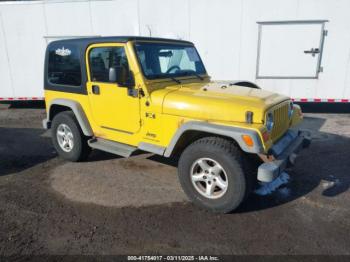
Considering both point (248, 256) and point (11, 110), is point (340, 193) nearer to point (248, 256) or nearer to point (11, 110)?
point (248, 256)

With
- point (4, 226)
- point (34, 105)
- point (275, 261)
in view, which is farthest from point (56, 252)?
point (34, 105)

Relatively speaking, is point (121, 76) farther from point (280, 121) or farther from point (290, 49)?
point (290, 49)

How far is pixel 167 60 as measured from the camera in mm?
4473

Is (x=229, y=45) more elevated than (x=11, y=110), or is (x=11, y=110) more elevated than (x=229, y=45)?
(x=229, y=45)

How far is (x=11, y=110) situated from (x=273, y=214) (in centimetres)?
985

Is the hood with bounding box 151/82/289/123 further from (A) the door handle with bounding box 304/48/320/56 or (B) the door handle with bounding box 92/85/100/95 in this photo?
(A) the door handle with bounding box 304/48/320/56

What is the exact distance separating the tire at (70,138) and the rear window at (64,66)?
60 centimetres

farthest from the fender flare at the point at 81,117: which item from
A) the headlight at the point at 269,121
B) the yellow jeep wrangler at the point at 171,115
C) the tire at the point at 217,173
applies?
the headlight at the point at 269,121

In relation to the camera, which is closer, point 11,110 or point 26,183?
point 26,183

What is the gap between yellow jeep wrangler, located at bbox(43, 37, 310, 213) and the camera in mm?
3297

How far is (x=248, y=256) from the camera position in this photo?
281cm

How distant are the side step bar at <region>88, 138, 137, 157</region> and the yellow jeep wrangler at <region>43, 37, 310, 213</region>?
18 millimetres

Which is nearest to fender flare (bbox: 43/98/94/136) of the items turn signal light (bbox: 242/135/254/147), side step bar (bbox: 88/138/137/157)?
side step bar (bbox: 88/138/137/157)

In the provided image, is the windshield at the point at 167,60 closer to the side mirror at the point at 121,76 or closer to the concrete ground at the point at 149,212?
the side mirror at the point at 121,76
